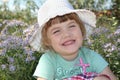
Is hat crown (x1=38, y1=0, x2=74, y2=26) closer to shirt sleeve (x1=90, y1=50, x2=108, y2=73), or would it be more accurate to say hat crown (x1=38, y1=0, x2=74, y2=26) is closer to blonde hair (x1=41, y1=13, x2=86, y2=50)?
blonde hair (x1=41, y1=13, x2=86, y2=50)

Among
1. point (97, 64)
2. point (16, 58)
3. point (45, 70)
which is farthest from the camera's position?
point (16, 58)

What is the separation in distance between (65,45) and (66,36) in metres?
0.09

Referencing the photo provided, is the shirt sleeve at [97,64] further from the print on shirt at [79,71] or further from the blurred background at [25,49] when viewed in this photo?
the blurred background at [25,49]

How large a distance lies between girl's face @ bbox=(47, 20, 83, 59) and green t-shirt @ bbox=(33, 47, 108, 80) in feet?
0.41

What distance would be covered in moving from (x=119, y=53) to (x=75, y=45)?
104cm

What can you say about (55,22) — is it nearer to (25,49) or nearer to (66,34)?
A: (66,34)

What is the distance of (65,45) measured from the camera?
317 centimetres

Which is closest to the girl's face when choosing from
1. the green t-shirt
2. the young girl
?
the young girl

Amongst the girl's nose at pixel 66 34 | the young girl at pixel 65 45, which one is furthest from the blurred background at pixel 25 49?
the girl's nose at pixel 66 34

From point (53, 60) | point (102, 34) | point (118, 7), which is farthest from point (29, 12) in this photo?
point (53, 60)

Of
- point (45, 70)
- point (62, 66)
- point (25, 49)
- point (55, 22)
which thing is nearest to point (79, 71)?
point (62, 66)

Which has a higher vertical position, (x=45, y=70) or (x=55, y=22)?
(x=55, y=22)

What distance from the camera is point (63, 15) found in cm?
320

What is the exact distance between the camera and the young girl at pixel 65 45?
10.4 feet
